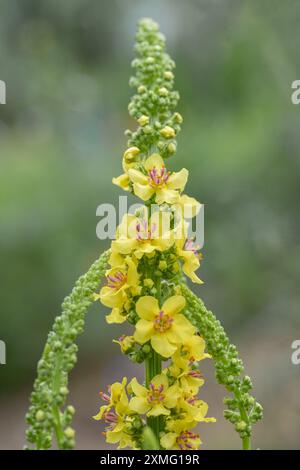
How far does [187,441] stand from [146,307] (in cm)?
24

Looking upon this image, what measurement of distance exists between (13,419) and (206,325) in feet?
23.9

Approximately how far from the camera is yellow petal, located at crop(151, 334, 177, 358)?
134cm

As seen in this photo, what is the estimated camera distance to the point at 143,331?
1.36 m

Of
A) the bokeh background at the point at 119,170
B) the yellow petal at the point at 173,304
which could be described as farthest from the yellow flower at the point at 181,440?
the bokeh background at the point at 119,170

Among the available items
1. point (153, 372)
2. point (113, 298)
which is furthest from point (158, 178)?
point (153, 372)

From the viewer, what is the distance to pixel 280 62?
15.8 feet

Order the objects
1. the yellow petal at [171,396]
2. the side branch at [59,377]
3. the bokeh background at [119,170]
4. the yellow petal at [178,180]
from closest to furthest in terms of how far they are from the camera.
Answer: the side branch at [59,377], the yellow petal at [171,396], the yellow petal at [178,180], the bokeh background at [119,170]

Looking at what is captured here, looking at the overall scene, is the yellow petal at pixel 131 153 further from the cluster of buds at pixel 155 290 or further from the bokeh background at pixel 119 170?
the bokeh background at pixel 119 170

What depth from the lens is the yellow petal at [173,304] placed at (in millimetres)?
1358

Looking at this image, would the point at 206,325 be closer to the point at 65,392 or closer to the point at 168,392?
the point at 168,392

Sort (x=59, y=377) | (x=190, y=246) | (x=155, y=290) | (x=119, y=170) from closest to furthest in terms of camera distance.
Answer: (x=59, y=377) < (x=155, y=290) < (x=190, y=246) < (x=119, y=170)

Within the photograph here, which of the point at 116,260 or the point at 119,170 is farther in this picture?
the point at 119,170

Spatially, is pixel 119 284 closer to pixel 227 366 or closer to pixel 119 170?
pixel 227 366

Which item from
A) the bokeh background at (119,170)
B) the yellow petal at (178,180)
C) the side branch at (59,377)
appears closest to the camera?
the side branch at (59,377)
